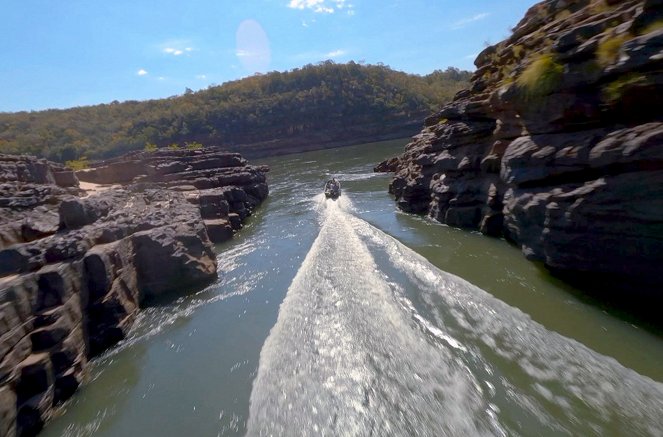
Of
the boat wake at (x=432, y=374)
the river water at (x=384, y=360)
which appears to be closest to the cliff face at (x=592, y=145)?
the river water at (x=384, y=360)

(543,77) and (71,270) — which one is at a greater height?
(543,77)

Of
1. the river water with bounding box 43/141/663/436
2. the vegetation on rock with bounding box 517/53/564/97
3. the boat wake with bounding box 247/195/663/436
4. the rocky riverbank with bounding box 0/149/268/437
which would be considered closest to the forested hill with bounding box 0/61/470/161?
the rocky riverbank with bounding box 0/149/268/437

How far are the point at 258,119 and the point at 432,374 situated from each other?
95903 millimetres

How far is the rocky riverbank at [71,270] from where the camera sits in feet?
24.8

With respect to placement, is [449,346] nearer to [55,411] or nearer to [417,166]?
[55,411]

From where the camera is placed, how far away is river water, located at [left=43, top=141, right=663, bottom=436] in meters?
6.37

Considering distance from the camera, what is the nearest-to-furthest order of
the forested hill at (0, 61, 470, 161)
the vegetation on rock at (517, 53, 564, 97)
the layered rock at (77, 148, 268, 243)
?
the vegetation on rock at (517, 53, 564, 97)
the layered rock at (77, 148, 268, 243)
the forested hill at (0, 61, 470, 161)

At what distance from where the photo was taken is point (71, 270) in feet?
32.6

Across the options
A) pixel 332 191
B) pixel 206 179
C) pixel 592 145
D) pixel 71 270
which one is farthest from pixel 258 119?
pixel 592 145

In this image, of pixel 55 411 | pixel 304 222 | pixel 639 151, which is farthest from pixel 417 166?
pixel 55 411

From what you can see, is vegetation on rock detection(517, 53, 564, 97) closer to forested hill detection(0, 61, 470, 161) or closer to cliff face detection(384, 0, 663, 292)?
cliff face detection(384, 0, 663, 292)

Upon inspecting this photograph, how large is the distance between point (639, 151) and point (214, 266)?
13535 mm

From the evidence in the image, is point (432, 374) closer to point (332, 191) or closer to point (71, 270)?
point (71, 270)

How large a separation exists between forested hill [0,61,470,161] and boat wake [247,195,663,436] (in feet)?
257
